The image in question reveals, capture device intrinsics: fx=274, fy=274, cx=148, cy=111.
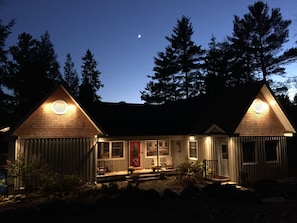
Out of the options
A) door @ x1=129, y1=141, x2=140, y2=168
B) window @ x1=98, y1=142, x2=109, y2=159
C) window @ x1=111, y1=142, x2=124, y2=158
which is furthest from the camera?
door @ x1=129, y1=141, x2=140, y2=168

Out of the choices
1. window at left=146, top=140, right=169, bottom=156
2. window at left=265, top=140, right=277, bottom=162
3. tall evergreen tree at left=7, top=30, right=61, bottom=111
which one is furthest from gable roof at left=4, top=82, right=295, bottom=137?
tall evergreen tree at left=7, top=30, right=61, bottom=111

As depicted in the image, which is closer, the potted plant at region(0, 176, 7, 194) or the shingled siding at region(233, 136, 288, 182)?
the potted plant at region(0, 176, 7, 194)

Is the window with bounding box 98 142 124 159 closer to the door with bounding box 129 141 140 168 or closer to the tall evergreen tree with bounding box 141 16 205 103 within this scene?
the door with bounding box 129 141 140 168

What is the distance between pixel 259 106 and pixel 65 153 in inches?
443

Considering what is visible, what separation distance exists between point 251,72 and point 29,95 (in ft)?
90.3

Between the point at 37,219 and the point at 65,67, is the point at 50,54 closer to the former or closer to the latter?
the point at 65,67

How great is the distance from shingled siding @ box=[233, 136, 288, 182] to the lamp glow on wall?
5.32ft

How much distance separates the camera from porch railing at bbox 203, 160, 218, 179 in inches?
610

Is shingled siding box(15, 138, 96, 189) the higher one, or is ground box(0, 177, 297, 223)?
shingled siding box(15, 138, 96, 189)

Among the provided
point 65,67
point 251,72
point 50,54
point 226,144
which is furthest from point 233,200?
point 65,67

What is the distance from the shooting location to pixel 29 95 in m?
34.0

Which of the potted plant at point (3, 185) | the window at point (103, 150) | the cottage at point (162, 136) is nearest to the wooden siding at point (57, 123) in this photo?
the cottage at point (162, 136)

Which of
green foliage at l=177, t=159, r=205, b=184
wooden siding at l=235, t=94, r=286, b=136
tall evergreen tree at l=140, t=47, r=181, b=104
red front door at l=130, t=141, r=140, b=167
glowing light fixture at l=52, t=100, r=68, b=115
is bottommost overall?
Result: green foliage at l=177, t=159, r=205, b=184

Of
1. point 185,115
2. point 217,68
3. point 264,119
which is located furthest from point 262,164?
point 217,68
